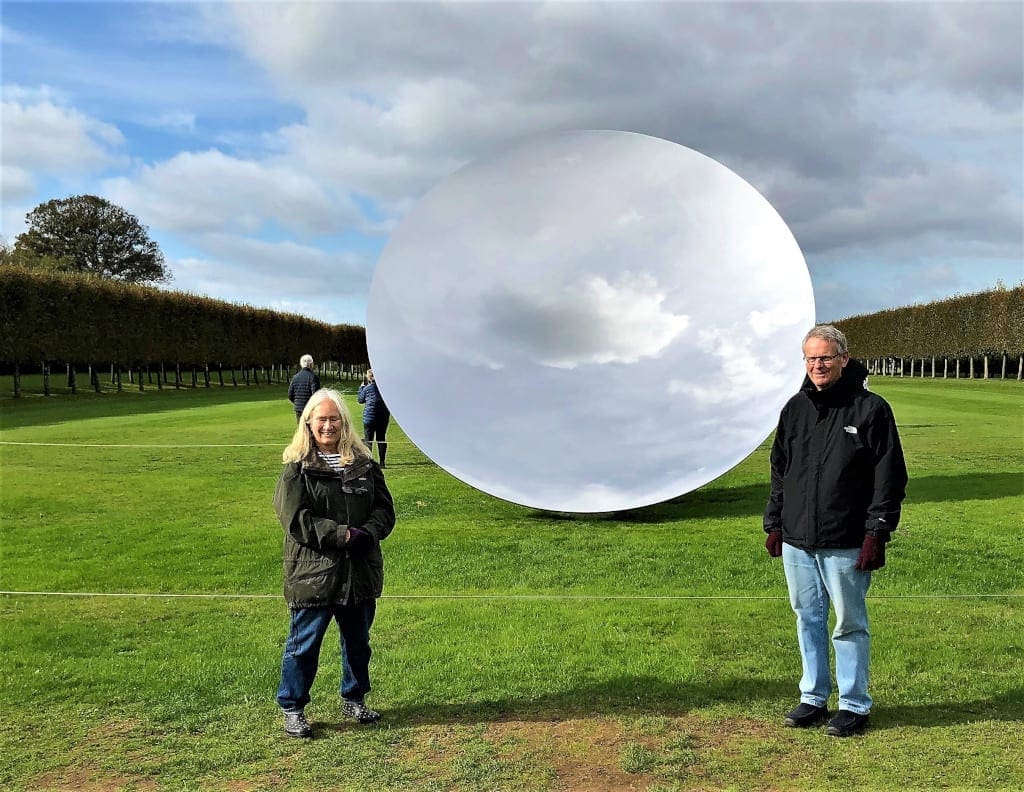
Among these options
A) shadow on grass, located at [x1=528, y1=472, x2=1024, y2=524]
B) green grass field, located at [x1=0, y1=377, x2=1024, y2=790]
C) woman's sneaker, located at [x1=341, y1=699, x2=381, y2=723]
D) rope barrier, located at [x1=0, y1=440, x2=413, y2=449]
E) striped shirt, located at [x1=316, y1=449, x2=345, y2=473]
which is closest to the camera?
green grass field, located at [x1=0, y1=377, x2=1024, y2=790]

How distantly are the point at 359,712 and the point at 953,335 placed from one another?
50.5 metres

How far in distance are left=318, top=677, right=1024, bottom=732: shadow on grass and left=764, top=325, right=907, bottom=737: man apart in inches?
14.0

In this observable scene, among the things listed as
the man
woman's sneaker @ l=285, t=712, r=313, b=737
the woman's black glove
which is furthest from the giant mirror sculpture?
woman's sneaker @ l=285, t=712, r=313, b=737

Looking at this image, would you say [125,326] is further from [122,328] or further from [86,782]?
[86,782]

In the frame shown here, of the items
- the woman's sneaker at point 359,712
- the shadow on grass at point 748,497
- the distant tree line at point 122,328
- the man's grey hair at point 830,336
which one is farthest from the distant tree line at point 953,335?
the woman's sneaker at point 359,712

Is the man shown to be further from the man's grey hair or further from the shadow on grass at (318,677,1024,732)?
the shadow on grass at (318,677,1024,732)

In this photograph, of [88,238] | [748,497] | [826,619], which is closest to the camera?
[826,619]

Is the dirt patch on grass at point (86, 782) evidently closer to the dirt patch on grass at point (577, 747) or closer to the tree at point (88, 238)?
the dirt patch on grass at point (577, 747)

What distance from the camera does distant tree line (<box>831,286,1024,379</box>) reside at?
144 ft

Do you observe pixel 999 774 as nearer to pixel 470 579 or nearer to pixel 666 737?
pixel 666 737

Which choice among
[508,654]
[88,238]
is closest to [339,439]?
[508,654]

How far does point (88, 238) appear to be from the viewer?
66312 mm

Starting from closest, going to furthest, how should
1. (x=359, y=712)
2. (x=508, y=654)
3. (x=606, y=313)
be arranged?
(x=359, y=712) < (x=508, y=654) < (x=606, y=313)

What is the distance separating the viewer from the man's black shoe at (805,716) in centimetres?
502
